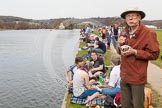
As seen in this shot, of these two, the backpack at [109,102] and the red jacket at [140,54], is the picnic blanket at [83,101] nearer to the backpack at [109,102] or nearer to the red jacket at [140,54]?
the backpack at [109,102]

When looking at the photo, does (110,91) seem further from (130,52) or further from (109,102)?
(130,52)

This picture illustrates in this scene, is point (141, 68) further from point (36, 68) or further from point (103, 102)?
point (36, 68)

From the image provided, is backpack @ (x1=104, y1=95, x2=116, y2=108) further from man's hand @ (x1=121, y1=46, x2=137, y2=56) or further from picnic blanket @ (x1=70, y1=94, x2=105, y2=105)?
man's hand @ (x1=121, y1=46, x2=137, y2=56)

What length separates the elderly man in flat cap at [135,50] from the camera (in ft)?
17.3

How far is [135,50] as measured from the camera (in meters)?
5.20

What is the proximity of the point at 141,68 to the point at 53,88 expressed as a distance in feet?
31.5

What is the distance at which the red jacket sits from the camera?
17.4 ft

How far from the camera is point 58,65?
2223 cm

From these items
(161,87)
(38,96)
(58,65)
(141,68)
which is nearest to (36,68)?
(58,65)

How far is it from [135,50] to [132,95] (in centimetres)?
81

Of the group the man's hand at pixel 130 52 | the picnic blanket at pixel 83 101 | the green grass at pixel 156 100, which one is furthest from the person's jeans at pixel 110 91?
the man's hand at pixel 130 52

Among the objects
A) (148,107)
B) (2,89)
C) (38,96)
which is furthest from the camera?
(2,89)

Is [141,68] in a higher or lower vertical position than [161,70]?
higher

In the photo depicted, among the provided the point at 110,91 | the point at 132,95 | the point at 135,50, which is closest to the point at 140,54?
the point at 135,50
